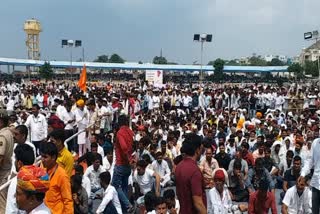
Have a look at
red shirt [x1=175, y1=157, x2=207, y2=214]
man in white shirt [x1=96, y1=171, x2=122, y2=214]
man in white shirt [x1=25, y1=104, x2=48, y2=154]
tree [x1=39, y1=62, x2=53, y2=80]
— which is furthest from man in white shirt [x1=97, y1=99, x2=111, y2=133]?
tree [x1=39, y1=62, x2=53, y2=80]

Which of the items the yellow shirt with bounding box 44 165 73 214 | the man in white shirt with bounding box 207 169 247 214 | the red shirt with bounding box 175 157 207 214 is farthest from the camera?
the man in white shirt with bounding box 207 169 247 214

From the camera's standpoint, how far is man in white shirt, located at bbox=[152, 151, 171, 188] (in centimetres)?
993

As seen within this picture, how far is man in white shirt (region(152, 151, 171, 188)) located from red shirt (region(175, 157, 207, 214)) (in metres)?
4.73

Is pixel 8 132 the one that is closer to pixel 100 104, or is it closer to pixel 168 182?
pixel 168 182

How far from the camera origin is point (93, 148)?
9906mm

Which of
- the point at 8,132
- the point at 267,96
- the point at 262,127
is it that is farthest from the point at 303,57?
the point at 8,132

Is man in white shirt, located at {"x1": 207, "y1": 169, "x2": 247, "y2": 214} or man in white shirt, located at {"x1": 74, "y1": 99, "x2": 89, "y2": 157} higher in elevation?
man in white shirt, located at {"x1": 74, "y1": 99, "x2": 89, "y2": 157}

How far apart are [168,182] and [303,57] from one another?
118084 millimetres

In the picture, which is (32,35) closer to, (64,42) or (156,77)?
(64,42)

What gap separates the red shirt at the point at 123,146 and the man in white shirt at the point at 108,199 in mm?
336

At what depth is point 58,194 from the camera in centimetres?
451

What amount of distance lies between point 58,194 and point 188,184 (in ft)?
4.26

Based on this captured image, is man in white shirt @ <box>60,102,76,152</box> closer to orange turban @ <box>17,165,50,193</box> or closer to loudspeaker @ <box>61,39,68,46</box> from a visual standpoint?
orange turban @ <box>17,165,50,193</box>

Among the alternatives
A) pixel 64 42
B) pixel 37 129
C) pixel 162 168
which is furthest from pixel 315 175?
pixel 64 42
